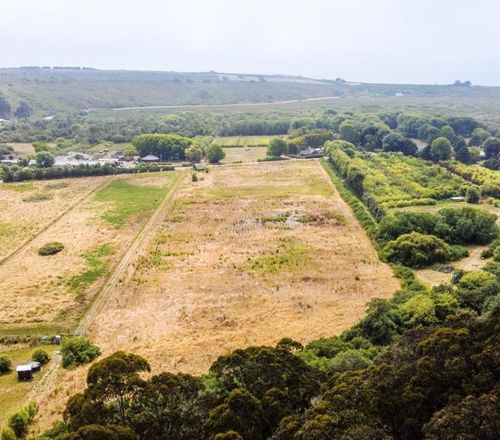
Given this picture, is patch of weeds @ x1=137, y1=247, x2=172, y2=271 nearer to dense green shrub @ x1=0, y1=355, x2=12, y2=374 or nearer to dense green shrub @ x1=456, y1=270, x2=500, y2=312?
dense green shrub @ x1=0, y1=355, x2=12, y2=374

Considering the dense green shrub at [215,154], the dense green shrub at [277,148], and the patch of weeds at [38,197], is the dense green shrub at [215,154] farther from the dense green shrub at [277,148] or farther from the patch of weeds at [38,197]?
the patch of weeds at [38,197]

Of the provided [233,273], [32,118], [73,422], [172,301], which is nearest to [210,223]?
[233,273]

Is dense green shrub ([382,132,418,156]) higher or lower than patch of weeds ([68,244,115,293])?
higher

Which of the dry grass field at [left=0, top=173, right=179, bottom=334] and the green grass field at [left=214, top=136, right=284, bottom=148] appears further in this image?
the green grass field at [left=214, top=136, right=284, bottom=148]

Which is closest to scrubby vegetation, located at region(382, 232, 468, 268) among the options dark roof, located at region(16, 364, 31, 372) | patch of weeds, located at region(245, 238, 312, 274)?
patch of weeds, located at region(245, 238, 312, 274)

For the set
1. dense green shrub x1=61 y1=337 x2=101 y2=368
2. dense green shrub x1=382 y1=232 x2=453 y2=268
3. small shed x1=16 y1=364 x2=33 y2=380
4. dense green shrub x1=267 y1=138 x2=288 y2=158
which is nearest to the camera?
small shed x1=16 y1=364 x2=33 y2=380

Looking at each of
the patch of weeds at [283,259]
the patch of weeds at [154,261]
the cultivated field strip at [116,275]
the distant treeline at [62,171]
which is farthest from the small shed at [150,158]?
the patch of weeds at [283,259]
